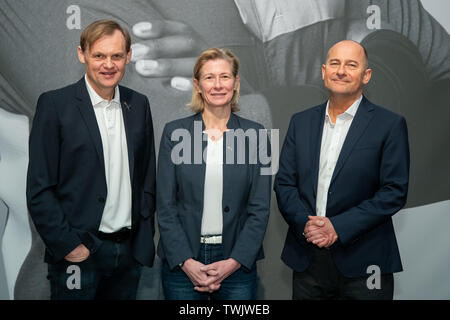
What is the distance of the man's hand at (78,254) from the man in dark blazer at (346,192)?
3.38ft

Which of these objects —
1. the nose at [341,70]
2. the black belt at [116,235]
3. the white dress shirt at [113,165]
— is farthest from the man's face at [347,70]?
the black belt at [116,235]

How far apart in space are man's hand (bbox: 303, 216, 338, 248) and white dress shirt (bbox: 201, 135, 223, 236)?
0.46m

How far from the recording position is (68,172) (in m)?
2.37

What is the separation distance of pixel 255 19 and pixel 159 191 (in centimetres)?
155

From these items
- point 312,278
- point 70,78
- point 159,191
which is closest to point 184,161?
point 159,191

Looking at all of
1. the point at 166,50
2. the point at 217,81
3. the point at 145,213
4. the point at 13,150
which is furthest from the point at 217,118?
the point at 13,150

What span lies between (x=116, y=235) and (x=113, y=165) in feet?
1.17

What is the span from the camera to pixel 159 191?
7.81 feet

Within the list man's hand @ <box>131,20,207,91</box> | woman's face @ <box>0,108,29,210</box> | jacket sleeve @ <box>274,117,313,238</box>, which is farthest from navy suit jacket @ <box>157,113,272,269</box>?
woman's face @ <box>0,108,29,210</box>

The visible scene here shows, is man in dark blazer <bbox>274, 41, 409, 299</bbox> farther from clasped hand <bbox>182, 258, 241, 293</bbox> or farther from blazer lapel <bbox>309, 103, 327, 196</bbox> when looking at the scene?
clasped hand <bbox>182, 258, 241, 293</bbox>

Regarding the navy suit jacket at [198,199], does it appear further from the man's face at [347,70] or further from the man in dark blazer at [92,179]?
the man's face at [347,70]

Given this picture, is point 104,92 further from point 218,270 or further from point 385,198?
point 385,198

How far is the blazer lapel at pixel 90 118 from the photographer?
2350 millimetres

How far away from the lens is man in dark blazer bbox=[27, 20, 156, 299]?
2.32m
